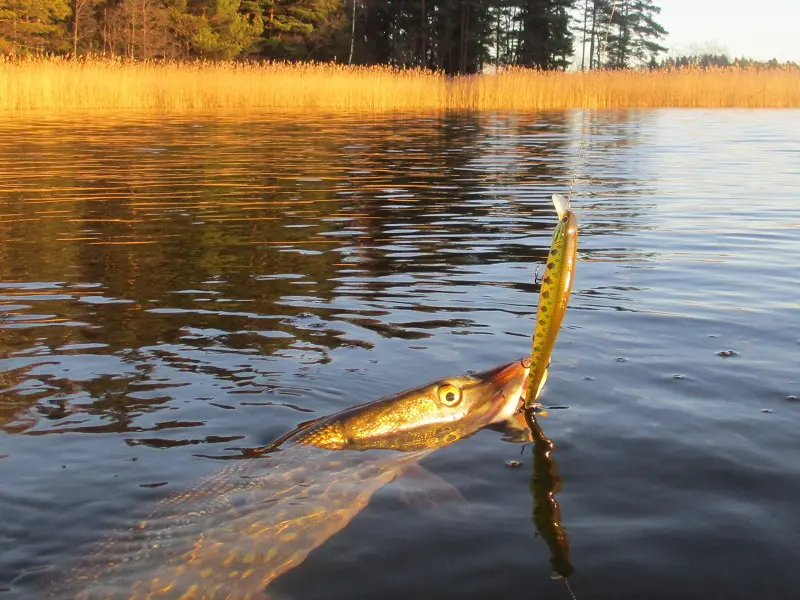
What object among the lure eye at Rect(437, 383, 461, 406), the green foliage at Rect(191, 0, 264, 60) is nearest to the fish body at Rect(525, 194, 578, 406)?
the lure eye at Rect(437, 383, 461, 406)

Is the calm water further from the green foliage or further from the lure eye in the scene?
the green foliage

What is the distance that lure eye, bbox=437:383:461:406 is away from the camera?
3.28 meters

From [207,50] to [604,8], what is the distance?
1188 inches

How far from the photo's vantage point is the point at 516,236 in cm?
859

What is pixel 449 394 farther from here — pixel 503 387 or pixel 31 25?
pixel 31 25

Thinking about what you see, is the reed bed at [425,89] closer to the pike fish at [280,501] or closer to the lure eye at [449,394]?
the pike fish at [280,501]

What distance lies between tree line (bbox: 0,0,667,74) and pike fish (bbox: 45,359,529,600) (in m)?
40.6

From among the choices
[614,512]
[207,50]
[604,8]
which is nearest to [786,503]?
[614,512]

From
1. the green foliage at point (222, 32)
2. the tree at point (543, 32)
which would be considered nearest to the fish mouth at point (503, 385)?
the green foliage at point (222, 32)

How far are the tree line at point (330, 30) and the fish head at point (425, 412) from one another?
40.6m

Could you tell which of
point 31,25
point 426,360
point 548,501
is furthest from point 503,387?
point 31,25

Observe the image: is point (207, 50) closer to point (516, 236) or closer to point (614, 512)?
point (516, 236)

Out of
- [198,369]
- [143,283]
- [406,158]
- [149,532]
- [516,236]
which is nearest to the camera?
[149,532]

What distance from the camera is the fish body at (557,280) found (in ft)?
9.27
